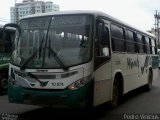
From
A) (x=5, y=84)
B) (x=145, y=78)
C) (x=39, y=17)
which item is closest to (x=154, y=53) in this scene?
(x=145, y=78)

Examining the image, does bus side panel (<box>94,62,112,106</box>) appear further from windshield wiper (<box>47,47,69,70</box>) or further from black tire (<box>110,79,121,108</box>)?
windshield wiper (<box>47,47,69,70</box>)

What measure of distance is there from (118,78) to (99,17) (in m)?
2.42

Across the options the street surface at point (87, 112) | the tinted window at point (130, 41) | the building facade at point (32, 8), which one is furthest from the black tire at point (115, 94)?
the building facade at point (32, 8)

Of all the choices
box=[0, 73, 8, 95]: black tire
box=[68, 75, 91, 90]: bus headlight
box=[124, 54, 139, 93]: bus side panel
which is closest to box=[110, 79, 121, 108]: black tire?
box=[124, 54, 139, 93]: bus side panel

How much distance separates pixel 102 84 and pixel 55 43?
154cm

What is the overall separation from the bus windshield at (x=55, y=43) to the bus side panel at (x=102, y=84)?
2.17 feet

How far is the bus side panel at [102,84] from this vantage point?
8.63m

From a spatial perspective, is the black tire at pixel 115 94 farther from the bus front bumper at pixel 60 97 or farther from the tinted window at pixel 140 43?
the tinted window at pixel 140 43

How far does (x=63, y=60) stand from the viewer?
8.33 meters

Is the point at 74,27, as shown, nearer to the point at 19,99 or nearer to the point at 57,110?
the point at 19,99

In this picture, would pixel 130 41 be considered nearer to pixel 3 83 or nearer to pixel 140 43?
pixel 140 43

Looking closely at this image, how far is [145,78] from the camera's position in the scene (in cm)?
1491

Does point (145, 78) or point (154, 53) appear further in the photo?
point (154, 53)

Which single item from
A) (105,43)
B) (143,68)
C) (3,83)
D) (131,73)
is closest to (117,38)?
(105,43)
